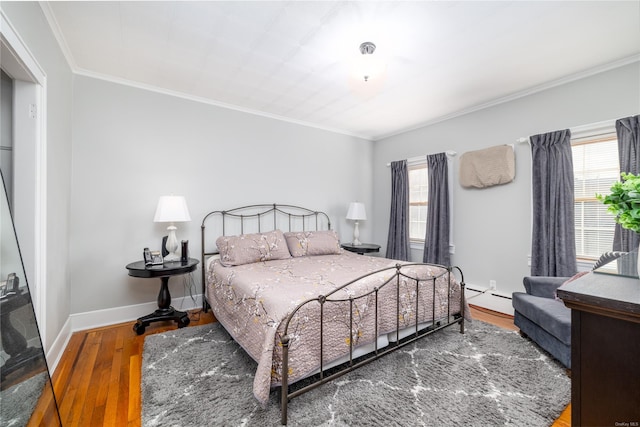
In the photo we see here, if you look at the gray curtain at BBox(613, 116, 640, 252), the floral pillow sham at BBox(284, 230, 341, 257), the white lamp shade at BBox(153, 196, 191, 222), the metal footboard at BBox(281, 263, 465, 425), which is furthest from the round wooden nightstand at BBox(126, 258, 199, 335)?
the gray curtain at BBox(613, 116, 640, 252)

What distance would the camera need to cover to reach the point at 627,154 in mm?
2484

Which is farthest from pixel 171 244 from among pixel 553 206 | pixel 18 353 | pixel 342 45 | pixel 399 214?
pixel 553 206

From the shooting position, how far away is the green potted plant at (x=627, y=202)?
102cm

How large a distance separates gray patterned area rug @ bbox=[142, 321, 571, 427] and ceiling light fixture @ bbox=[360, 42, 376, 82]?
7.56 feet

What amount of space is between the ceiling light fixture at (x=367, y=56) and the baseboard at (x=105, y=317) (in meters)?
3.14

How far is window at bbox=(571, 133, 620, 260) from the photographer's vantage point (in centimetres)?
270

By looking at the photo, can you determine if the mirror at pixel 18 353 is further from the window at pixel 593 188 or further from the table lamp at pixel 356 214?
the window at pixel 593 188

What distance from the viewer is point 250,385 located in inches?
74.7

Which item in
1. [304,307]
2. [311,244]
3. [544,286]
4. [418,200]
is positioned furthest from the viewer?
[418,200]

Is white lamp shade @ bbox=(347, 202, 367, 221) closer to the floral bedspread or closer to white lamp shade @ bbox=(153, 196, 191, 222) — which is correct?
the floral bedspread

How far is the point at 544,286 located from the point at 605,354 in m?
2.16

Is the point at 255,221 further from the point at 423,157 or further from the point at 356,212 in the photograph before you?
the point at 423,157

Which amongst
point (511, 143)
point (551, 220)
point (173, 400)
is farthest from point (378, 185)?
point (173, 400)

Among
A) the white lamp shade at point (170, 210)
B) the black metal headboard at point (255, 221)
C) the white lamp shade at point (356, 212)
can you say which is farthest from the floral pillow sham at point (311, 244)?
the white lamp shade at point (170, 210)
